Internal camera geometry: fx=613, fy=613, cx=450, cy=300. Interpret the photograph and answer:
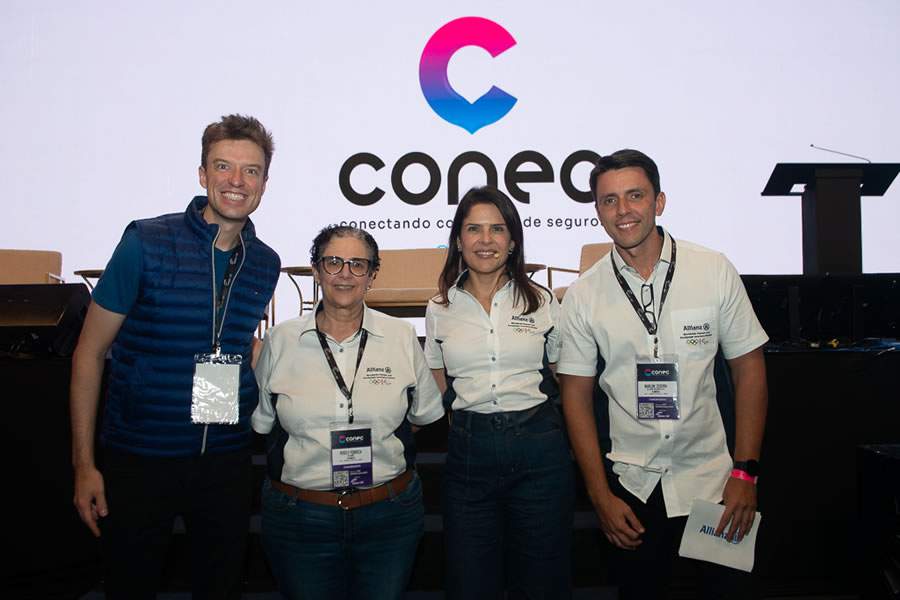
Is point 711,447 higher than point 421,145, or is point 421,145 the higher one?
point 421,145

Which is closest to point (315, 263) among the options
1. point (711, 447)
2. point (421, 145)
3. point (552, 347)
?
point (552, 347)

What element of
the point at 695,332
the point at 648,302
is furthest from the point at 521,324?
the point at 695,332

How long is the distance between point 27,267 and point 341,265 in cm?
397

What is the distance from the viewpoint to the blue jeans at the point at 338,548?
5.06 feet

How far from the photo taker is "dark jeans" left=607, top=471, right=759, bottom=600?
1.59 meters

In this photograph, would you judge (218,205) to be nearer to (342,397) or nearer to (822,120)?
(342,397)

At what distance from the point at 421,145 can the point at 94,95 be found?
284cm

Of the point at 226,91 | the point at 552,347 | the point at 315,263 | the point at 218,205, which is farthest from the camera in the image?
the point at 226,91

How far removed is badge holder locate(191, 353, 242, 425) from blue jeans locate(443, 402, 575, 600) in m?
0.63

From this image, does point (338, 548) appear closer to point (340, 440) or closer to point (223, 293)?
point (340, 440)

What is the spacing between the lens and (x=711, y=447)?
1649mm

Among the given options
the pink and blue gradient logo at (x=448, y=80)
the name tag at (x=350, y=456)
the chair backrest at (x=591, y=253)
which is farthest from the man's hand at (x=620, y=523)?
the pink and blue gradient logo at (x=448, y=80)

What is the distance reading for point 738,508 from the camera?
1.60m

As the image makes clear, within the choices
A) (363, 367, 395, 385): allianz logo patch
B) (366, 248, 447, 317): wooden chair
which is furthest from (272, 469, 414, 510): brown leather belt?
(366, 248, 447, 317): wooden chair
